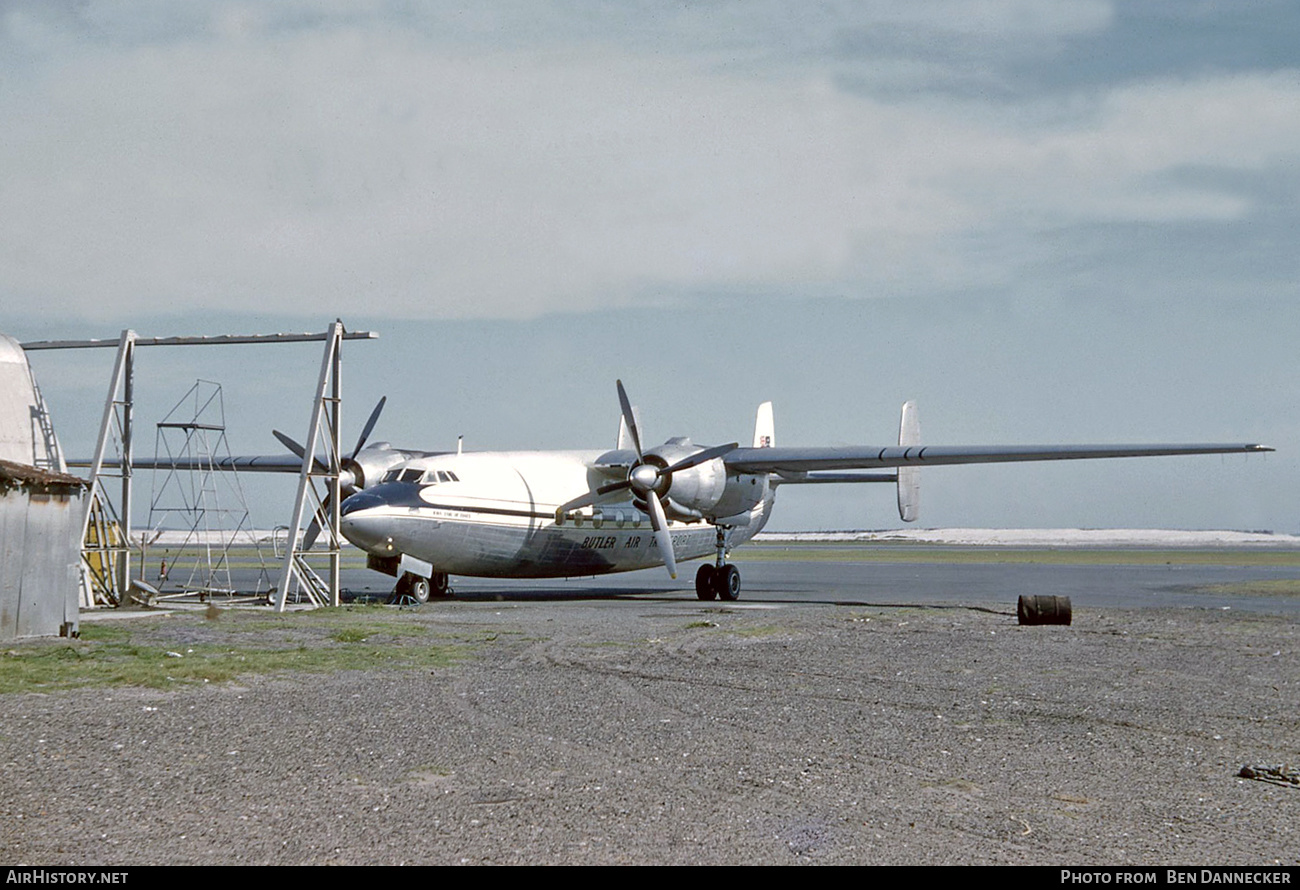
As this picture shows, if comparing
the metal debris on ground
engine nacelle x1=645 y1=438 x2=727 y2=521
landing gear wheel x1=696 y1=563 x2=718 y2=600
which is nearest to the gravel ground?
the metal debris on ground

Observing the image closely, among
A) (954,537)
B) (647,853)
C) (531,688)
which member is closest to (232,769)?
(647,853)

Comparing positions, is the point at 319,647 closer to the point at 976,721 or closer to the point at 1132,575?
the point at 976,721

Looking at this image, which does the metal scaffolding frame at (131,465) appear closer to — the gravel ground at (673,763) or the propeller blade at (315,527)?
the propeller blade at (315,527)

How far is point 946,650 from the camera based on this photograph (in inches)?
713

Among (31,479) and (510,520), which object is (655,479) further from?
(31,479)

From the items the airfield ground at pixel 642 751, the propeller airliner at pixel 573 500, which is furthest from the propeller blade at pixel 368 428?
the airfield ground at pixel 642 751

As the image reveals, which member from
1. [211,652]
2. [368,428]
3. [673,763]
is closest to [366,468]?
[368,428]

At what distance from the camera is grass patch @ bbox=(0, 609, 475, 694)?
13.9 m

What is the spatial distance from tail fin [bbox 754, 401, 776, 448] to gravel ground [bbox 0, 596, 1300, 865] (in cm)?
2487

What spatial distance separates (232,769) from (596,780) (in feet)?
9.09

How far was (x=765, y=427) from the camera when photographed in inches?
1655

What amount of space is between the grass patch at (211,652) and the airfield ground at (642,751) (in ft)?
0.35

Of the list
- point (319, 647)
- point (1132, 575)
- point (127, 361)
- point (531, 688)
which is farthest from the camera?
point (1132, 575)

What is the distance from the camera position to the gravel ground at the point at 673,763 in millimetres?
6992
